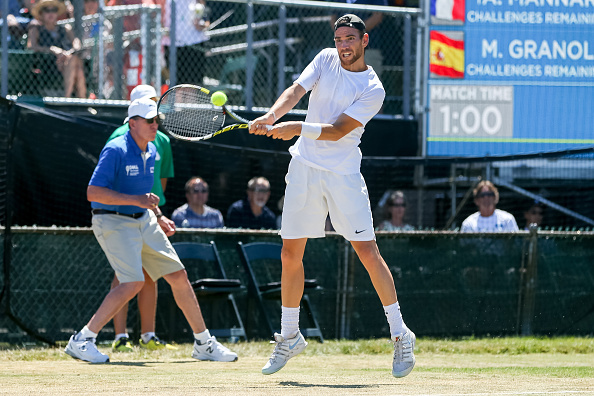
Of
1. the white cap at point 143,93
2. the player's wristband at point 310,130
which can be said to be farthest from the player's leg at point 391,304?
the white cap at point 143,93

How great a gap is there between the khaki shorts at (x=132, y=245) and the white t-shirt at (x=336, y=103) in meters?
1.83

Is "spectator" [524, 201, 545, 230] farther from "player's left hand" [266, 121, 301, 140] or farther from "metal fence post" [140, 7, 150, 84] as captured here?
"player's left hand" [266, 121, 301, 140]

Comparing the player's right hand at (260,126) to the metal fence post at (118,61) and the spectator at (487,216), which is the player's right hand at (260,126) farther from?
the metal fence post at (118,61)

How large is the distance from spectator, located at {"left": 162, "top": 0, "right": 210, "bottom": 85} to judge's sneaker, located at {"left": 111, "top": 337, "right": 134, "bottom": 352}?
3.73 m

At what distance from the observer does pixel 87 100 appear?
10.4m

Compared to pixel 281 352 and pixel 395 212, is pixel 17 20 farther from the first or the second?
pixel 281 352

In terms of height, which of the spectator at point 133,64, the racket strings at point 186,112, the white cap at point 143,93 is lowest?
the racket strings at point 186,112

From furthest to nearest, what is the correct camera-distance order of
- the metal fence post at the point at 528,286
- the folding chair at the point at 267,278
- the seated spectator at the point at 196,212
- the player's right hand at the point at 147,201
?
the seated spectator at the point at 196,212
the metal fence post at the point at 528,286
the folding chair at the point at 267,278
the player's right hand at the point at 147,201

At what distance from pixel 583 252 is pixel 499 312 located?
3.56 ft

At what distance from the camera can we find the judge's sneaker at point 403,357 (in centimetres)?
598

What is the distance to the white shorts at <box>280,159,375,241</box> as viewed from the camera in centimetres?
606

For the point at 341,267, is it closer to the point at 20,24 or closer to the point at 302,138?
the point at 302,138

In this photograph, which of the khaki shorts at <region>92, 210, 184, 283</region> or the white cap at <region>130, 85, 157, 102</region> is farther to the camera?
the white cap at <region>130, 85, 157, 102</region>

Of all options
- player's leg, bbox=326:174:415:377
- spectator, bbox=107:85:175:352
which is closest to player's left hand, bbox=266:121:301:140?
player's leg, bbox=326:174:415:377
